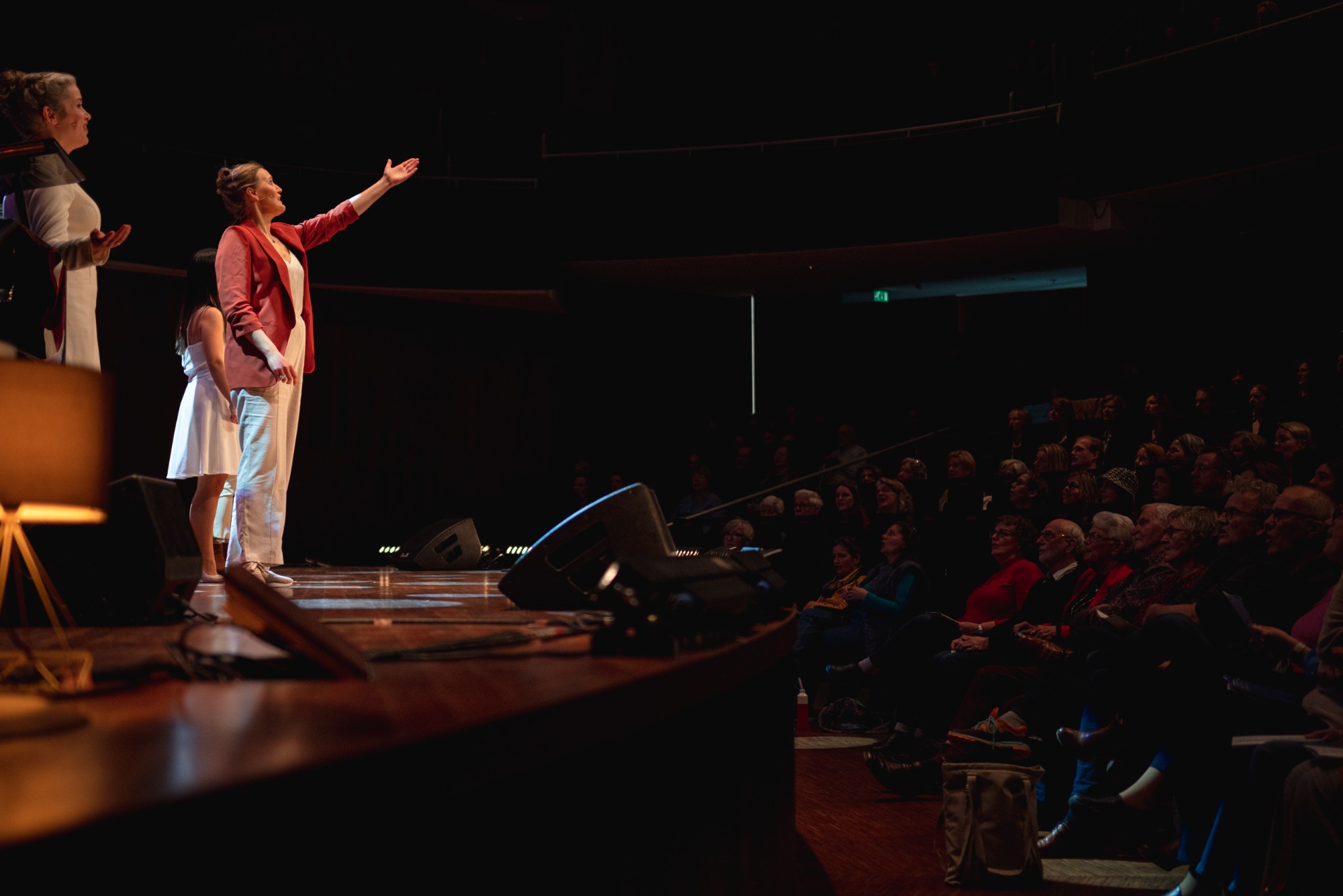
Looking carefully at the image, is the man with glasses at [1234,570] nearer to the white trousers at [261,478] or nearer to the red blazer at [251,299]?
the white trousers at [261,478]

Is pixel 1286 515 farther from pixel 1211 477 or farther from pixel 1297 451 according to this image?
pixel 1297 451

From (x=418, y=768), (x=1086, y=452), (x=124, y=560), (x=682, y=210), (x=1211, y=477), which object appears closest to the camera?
(x=418, y=768)

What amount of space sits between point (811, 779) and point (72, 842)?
3.58 meters

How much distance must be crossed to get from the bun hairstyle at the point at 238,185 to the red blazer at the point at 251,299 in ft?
0.15

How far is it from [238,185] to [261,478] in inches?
29.5

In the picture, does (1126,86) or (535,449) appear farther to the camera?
(535,449)

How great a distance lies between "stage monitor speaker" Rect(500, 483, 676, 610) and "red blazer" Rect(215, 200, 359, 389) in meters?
0.98

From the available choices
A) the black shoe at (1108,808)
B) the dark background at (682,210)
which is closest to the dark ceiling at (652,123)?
the dark background at (682,210)

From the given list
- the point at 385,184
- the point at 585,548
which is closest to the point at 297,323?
the point at 385,184

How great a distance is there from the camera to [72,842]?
546 mm

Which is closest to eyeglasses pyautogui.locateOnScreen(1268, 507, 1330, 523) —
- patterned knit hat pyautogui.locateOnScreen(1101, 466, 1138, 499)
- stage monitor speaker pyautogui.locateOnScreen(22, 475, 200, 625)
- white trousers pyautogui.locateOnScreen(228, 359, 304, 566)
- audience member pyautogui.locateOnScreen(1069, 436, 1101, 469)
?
patterned knit hat pyautogui.locateOnScreen(1101, 466, 1138, 499)

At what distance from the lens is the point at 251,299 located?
2854 millimetres

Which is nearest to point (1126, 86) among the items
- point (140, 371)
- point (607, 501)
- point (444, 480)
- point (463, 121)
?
point (463, 121)

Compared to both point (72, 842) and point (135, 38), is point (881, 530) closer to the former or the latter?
point (72, 842)
